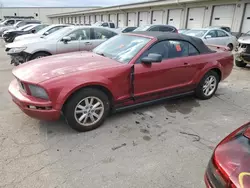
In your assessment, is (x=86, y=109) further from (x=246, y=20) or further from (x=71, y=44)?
(x=246, y=20)

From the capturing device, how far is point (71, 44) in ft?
23.3

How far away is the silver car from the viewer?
6781 millimetres

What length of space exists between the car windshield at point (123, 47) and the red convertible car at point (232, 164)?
2.22m

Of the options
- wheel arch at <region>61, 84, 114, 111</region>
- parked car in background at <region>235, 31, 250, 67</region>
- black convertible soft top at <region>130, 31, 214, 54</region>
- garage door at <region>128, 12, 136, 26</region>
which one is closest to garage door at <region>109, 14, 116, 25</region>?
garage door at <region>128, 12, 136, 26</region>

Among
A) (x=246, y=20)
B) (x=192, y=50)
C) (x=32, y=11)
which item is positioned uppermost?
(x=32, y=11)

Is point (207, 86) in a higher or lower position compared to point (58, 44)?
lower

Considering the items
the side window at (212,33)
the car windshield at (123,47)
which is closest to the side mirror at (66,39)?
the car windshield at (123,47)

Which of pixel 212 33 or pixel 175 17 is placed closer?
pixel 212 33

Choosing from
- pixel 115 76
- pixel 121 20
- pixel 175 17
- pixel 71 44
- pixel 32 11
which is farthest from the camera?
pixel 32 11

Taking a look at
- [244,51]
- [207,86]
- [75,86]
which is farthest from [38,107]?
[244,51]

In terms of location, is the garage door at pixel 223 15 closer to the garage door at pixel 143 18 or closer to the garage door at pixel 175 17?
the garage door at pixel 175 17

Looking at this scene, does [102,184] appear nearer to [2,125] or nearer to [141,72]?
[141,72]

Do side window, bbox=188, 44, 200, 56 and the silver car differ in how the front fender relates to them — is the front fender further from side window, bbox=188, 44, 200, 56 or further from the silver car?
the silver car

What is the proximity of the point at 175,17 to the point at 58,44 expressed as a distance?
17703 mm
